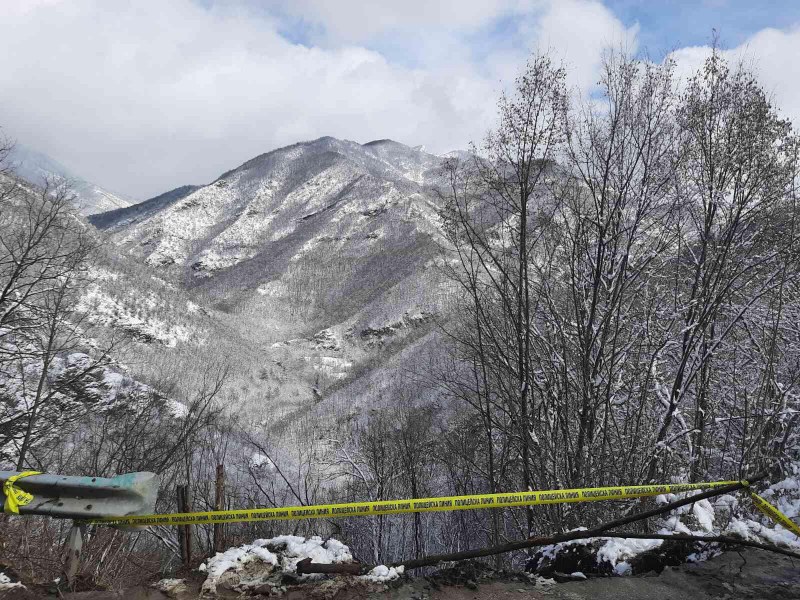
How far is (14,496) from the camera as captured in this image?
2.98 m

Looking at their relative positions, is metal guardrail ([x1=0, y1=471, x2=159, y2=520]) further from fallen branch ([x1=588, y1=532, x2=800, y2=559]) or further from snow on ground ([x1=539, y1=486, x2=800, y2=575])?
fallen branch ([x1=588, y1=532, x2=800, y2=559])

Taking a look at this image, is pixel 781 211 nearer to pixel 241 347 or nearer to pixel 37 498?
pixel 37 498

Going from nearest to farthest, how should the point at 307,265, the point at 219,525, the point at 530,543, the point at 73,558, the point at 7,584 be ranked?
the point at 7,584 → the point at 73,558 → the point at 530,543 → the point at 219,525 → the point at 307,265

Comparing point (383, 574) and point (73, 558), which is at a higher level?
point (73, 558)

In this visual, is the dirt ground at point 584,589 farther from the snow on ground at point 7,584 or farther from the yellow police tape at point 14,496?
the yellow police tape at point 14,496

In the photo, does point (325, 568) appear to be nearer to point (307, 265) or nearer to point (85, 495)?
point (85, 495)

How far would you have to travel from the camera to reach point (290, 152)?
196m

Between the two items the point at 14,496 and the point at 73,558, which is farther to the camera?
the point at 14,496

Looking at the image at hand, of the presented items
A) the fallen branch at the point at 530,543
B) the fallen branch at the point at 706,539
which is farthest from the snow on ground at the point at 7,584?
the fallen branch at the point at 706,539

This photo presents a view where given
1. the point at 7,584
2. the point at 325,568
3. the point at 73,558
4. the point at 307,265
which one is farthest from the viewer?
the point at 307,265

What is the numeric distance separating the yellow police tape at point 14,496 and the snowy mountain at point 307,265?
74.0 m

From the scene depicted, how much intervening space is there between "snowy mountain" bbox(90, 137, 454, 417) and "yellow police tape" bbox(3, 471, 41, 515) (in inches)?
2914

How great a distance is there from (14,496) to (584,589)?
3.56 metres

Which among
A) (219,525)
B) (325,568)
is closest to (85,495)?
(325,568)
